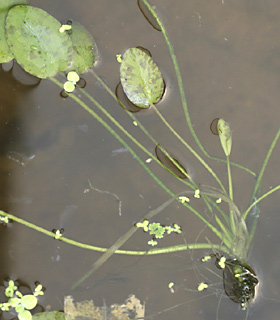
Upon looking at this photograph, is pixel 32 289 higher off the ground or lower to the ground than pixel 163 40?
lower

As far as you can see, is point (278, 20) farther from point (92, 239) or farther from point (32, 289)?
point (32, 289)

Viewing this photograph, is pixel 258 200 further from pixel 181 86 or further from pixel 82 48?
pixel 82 48

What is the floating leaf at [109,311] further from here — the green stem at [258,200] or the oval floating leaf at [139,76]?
the oval floating leaf at [139,76]

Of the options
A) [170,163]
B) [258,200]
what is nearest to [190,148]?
[170,163]

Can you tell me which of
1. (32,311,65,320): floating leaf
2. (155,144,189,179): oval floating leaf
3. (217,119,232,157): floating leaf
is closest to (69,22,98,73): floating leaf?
(155,144,189,179): oval floating leaf

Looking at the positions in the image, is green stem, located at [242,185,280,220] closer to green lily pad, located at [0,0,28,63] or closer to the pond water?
the pond water

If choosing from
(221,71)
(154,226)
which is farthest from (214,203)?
(221,71)
